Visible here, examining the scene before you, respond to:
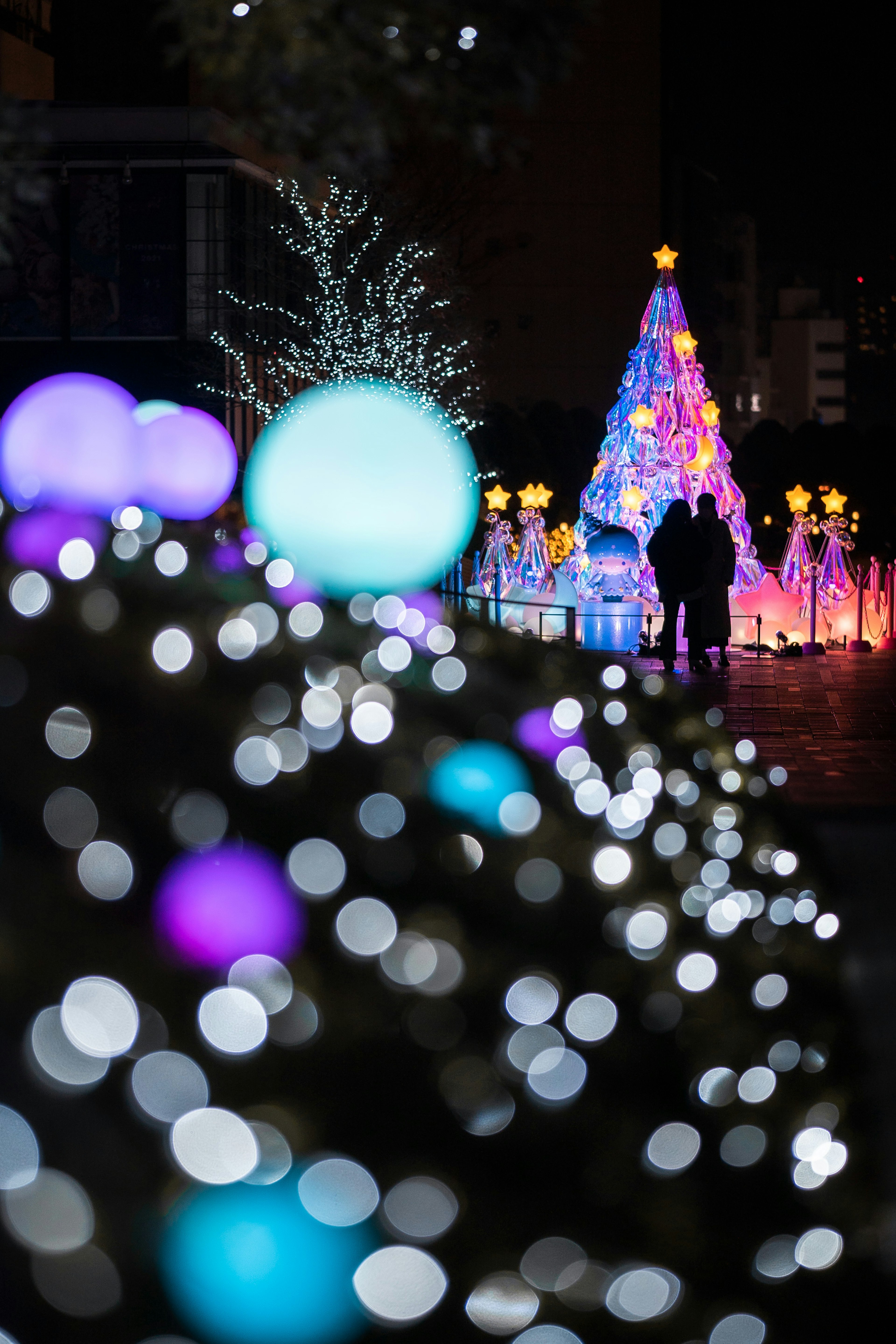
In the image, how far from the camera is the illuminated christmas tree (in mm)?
17562

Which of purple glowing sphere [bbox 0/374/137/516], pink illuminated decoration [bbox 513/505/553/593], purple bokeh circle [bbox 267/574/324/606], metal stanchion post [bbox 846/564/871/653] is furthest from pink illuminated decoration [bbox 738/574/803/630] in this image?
purple bokeh circle [bbox 267/574/324/606]

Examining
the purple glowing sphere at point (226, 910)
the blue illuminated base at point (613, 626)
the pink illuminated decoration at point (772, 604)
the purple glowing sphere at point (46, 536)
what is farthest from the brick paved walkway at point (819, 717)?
the purple glowing sphere at point (226, 910)

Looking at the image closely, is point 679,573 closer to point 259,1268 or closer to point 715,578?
point 715,578

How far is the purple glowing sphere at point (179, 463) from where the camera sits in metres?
8.22

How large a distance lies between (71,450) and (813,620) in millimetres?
11837

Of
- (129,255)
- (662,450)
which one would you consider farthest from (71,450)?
(129,255)

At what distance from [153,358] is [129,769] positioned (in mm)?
24073

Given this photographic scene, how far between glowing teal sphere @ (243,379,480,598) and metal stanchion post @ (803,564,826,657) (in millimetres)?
10073

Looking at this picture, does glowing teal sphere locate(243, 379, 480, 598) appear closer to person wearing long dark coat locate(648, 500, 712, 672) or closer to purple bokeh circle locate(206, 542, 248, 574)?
purple bokeh circle locate(206, 542, 248, 574)

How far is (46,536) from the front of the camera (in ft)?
14.4

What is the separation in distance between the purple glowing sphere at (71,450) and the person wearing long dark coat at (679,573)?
758 centimetres

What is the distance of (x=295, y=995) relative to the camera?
285cm

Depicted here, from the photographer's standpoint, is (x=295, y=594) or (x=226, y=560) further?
(x=226, y=560)

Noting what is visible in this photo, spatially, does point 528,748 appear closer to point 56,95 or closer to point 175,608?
point 175,608
